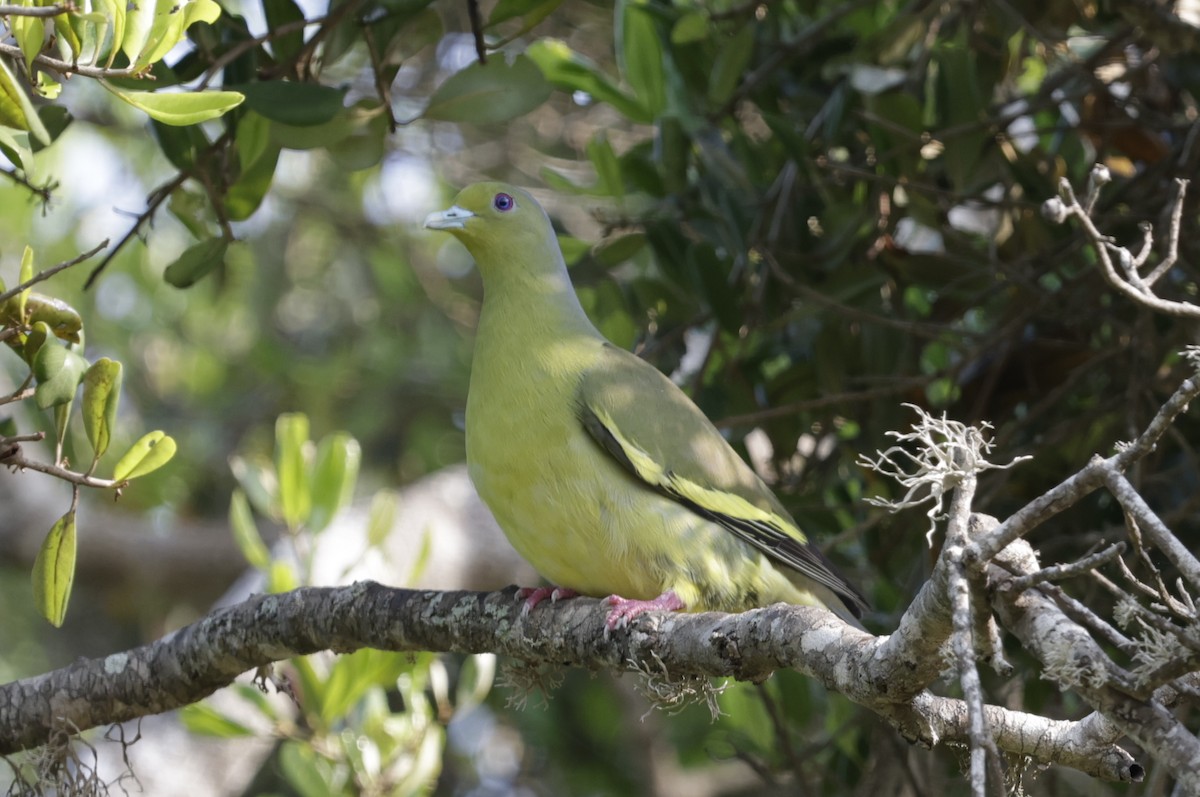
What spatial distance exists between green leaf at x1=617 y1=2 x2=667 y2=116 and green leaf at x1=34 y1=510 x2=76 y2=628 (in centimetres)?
220

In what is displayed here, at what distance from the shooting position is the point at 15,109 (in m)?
1.89

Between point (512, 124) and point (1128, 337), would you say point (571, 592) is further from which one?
point (512, 124)

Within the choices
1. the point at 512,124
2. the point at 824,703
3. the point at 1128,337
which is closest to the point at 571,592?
the point at 1128,337

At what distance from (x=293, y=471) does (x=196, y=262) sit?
157 cm

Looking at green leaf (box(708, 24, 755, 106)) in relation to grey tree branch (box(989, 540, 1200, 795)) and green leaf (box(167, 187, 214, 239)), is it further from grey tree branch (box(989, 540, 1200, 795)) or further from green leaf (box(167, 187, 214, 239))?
grey tree branch (box(989, 540, 1200, 795))

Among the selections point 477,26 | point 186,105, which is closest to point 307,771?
point 477,26

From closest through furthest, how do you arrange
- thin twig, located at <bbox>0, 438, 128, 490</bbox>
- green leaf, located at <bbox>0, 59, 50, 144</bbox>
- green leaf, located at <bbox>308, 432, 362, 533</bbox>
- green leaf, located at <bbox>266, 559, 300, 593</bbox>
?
green leaf, located at <bbox>0, 59, 50, 144</bbox> < thin twig, located at <bbox>0, 438, 128, 490</bbox> < green leaf, located at <bbox>266, 559, 300, 593</bbox> < green leaf, located at <bbox>308, 432, 362, 533</bbox>

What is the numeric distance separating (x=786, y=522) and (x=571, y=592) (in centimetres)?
63

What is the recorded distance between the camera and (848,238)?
3414mm

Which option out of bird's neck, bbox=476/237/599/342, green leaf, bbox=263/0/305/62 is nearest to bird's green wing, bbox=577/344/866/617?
bird's neck, bbox=476/237/599/342

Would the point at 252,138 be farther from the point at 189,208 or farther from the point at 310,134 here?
the point at 189,208

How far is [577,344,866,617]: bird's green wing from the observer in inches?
124

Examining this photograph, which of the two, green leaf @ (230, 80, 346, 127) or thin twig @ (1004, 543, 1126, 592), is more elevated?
thin twig @ (1004, 543, 1126, 592)

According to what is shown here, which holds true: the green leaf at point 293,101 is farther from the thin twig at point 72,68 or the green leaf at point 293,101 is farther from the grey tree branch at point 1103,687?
the grey tree branch at point 1103,687
